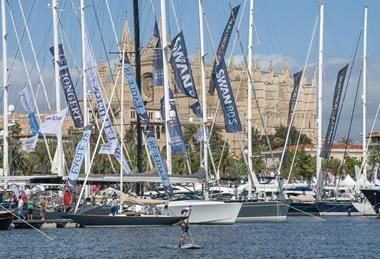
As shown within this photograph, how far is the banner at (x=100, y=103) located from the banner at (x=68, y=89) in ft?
3.77

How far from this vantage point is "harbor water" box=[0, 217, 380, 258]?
4519cm

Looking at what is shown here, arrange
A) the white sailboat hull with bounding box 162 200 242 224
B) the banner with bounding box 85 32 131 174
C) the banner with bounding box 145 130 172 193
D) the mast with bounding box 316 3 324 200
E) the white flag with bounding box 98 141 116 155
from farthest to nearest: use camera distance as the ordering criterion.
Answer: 1. the mast with bounding box 316 3 324 200
2. the banner with bounding box 85 32 131 174
3. the white flag with bounding box 98 141 116 155
4. the white sailboat hull with bounding box 162 200 242 224
5. the banner with bounding box 145 130 172 193

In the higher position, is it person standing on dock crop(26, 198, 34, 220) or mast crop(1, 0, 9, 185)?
mast crop(1, 0, 9, 185)

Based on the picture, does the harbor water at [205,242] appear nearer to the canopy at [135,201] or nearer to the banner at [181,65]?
the canopy at [135,201]

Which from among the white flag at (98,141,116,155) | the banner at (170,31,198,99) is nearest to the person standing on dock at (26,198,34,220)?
the white flag at (98,141,116,155)

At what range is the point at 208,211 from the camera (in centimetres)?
5869

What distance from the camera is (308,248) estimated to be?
48656 mm

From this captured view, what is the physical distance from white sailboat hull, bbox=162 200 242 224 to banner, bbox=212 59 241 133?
13.8ft

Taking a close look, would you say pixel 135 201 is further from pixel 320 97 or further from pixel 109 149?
pixel 320 97

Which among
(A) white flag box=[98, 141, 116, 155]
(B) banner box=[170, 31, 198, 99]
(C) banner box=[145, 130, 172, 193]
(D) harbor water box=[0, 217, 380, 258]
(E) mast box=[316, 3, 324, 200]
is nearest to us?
(D) harbor water box=[0, 217, 380, 258]

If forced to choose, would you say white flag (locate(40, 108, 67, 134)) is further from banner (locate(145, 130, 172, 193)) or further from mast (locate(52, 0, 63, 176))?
banner (locate(145, 130, 172, 193))

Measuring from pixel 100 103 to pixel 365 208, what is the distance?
25359 mm

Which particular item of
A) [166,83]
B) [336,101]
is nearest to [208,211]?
[166,83]

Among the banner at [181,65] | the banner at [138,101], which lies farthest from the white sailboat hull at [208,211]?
the banner at [181,65]
